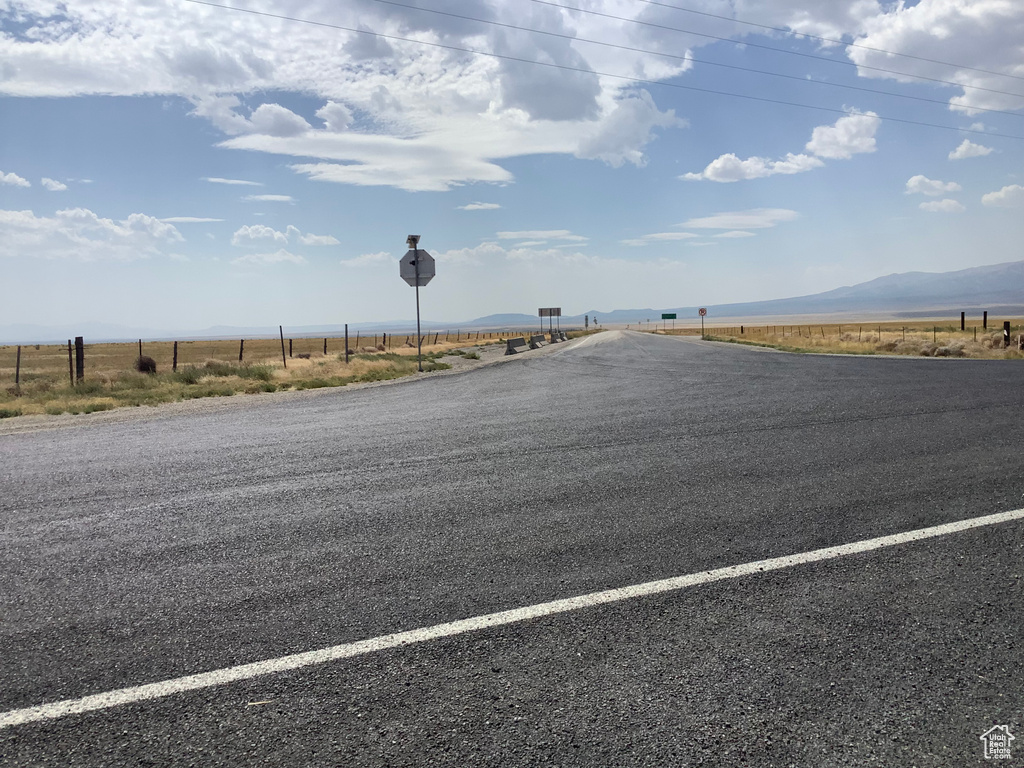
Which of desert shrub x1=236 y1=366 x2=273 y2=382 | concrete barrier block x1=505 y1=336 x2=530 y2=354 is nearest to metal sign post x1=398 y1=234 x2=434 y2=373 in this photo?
desert shrub x1=236 y1=366 x2=273 y2=382

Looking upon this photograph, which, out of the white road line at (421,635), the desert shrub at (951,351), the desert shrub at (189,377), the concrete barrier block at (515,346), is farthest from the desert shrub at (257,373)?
the desert shrub at (951,351)

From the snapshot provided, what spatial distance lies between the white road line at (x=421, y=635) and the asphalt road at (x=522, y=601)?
60 mm

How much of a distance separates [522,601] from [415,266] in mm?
22824

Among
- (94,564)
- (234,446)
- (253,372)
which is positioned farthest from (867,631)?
(253,372)

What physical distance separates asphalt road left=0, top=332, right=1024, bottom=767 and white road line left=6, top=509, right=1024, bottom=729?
0.06 meters

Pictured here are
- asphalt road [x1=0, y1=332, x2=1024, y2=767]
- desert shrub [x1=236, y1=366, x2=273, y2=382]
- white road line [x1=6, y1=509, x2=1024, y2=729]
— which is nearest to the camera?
asphalt road [x1=0, y1=332, x2=1024, y2=767]

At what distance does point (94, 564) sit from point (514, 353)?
32.6 metres

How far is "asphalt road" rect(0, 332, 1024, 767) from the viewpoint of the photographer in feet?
8.20

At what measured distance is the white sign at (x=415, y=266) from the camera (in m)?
25.4

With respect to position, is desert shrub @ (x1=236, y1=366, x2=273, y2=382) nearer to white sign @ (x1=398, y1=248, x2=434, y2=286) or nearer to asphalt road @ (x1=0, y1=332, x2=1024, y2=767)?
white sign @ (x1=398, y1=248, x2=434, y2=286)

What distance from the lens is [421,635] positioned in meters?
3.21

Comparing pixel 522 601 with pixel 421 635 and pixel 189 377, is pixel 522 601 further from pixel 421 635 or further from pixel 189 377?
pixel 189 377

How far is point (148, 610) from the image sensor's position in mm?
3561

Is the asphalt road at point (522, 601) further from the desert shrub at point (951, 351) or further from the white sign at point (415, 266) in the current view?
the desert shrub at point (951, 351)
